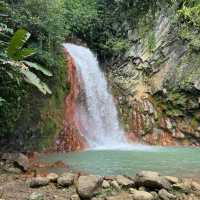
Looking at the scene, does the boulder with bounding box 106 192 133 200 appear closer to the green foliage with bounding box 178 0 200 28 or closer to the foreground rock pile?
the foreground rock pile

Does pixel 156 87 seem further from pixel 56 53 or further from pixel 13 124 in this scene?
pixel 13 124

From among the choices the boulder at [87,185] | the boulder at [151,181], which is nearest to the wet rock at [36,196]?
the boulder at [87,185]

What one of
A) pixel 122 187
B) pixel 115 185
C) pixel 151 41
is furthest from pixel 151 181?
pixel 151 41

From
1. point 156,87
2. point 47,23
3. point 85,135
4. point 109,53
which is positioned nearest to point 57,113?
point 85,135

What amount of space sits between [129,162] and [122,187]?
12.1 ft

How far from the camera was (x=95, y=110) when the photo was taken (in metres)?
17.8

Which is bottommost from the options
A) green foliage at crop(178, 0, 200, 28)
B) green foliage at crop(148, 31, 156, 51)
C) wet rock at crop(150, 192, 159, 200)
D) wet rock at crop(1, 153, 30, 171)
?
wet rock at crop(150, 192, 159, 200)

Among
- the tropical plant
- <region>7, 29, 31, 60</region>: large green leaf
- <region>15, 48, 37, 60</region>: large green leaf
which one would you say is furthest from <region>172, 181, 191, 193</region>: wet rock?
<region>7, 29, 31, 60</region>: large green leaf

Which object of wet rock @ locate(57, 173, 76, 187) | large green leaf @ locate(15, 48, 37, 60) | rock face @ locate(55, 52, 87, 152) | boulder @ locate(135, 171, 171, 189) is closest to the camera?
boulder @ locate(135, 171, 171, 189)

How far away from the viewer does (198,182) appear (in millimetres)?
8719

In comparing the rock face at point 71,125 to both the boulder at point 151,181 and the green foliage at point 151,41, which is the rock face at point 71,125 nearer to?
the green foliage at point 151,41

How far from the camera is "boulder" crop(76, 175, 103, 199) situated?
7363mm

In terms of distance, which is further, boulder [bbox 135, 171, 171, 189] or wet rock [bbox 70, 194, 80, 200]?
boulder [bbox 135, 171, 171, 189]

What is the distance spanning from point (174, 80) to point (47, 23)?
20.2 feet
